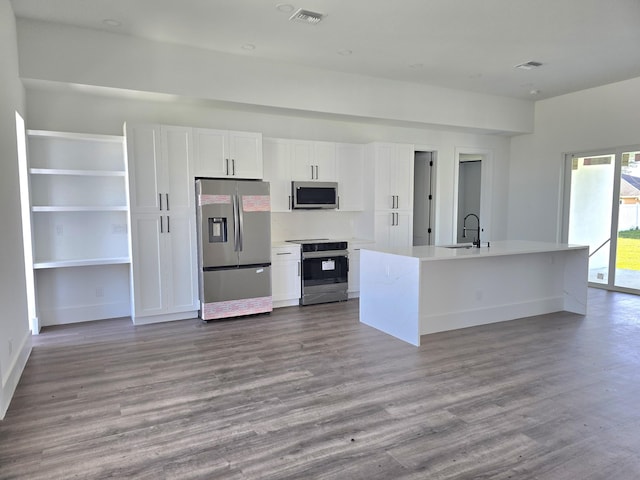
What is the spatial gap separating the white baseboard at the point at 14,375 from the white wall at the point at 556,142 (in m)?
7.78

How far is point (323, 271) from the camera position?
19.0 feet

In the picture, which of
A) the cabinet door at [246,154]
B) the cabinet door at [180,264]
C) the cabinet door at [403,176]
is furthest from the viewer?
the cabinet door at [403,176]

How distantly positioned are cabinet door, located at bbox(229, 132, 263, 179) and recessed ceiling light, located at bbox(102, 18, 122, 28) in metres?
1.58

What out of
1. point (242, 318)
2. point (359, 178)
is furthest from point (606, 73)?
point (242, 318)

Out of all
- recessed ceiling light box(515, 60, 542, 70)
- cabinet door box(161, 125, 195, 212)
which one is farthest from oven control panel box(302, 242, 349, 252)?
recessed ceiling light box(515, 60, 542, 70)

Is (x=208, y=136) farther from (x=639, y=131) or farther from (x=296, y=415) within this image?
(x=639, y=131)

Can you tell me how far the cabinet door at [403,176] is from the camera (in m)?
6.32

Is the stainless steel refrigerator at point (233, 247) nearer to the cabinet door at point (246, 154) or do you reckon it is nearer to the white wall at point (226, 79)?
the cabinet door at point (246, 154)

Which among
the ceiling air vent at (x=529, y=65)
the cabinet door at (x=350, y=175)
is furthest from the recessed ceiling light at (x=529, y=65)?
the cabinet door at (x=350, y=175)

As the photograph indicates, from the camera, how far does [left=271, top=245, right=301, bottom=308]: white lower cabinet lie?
217 inches

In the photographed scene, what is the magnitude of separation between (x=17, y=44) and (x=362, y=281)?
426cm

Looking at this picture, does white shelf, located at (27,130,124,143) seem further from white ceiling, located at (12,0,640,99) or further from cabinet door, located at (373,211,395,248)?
cabinet door, located at (373,211,395,248)

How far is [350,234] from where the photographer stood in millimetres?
6645

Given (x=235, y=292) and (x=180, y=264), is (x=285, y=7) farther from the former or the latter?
(x=235, y=292)
